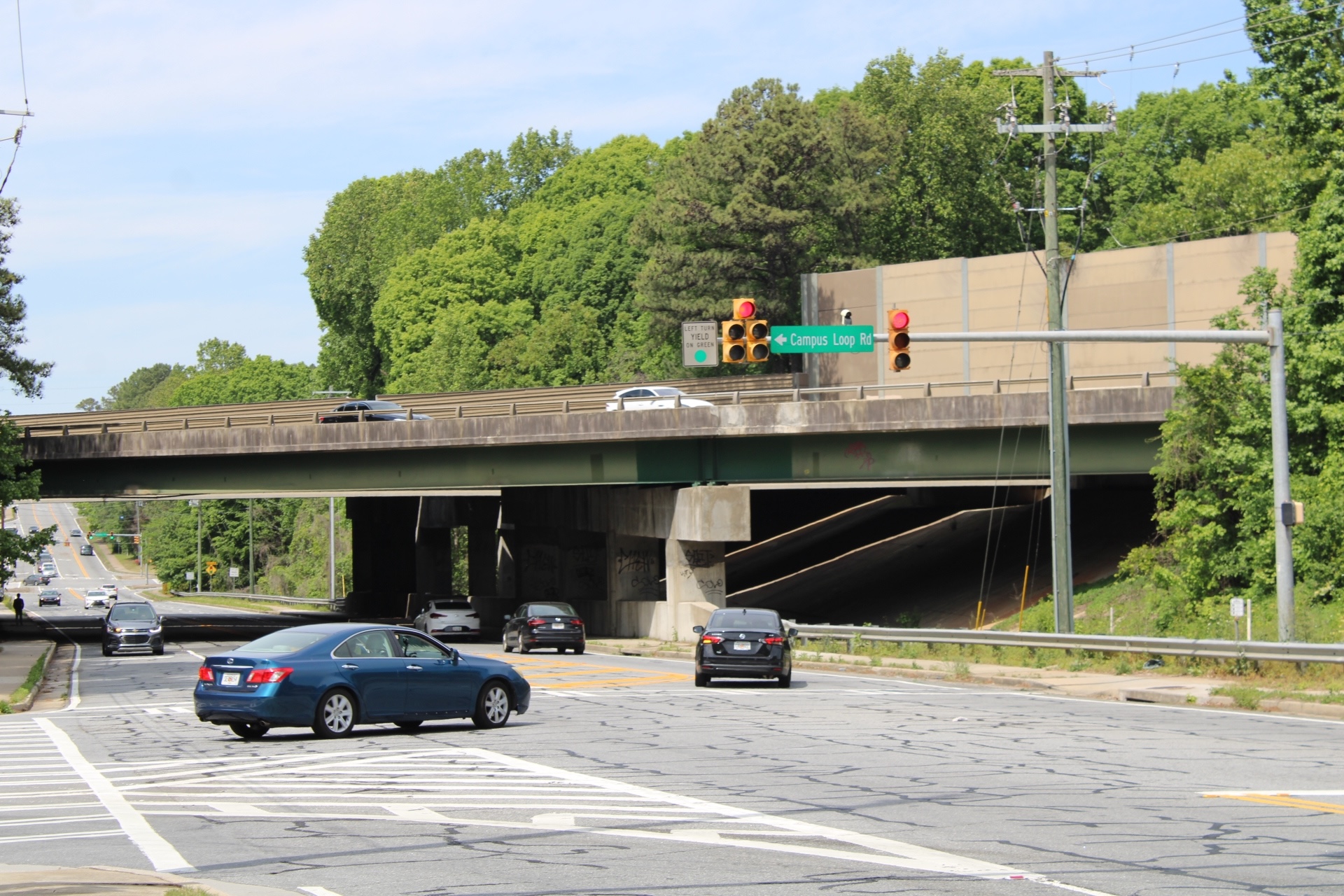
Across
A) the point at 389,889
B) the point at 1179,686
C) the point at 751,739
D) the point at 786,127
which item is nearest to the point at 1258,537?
the point at 1179,686

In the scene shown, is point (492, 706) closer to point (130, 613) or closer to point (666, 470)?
point (666, 470)

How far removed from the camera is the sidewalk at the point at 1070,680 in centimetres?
2212

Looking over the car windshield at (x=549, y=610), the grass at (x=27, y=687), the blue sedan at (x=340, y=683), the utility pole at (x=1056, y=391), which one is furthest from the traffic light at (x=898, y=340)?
the car windshield at (x=549, y=610)

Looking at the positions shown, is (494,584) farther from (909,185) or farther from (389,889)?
(389,889)

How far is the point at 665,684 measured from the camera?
28250mm

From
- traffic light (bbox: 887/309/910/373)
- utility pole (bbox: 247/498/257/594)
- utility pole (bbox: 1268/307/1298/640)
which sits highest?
traffic light (bbox: 887/309/910/373)

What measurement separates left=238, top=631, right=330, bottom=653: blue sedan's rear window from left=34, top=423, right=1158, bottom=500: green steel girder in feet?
82.1

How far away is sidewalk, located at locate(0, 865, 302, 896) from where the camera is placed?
834cm

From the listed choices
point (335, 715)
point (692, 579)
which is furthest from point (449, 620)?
point (335, 715)

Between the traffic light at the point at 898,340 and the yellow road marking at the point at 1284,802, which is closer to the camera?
the yellow road marking at the point at 1284,802

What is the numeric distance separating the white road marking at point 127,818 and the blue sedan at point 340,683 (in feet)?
6.09

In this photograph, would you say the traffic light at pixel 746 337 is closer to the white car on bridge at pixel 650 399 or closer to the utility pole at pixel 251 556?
the white car on bridge at pixel 650 399

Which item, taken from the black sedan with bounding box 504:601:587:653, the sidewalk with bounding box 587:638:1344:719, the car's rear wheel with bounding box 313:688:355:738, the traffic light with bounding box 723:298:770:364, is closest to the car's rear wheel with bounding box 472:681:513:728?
the car's rear wheel with bounding box 313:688:355:738

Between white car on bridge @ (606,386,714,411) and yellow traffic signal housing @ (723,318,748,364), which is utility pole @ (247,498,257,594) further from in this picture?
yellow traffic signal housing @ (723,318,748,364)
